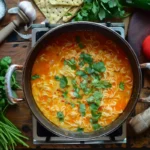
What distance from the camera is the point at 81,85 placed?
2305 millimetres

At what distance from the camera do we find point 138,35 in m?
2.50

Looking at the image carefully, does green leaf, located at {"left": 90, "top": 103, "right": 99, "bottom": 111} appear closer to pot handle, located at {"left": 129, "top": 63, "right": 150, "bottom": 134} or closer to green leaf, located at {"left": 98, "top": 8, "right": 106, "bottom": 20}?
pot handle, located at {"left": 129, "top": 63, "right": 150, "bottom": 134}

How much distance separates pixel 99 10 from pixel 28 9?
14.9 inches

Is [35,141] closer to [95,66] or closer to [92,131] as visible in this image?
[92,131]

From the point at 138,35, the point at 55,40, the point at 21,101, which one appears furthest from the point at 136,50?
the point at 21,101

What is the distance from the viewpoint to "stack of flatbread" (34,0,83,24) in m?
2.49

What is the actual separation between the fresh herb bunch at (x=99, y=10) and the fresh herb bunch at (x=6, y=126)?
1.51ft

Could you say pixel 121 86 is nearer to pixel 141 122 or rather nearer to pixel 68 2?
pixel 141 122

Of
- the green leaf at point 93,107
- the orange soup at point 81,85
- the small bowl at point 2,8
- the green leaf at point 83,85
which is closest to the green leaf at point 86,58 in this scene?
the orange soup at point 81,85

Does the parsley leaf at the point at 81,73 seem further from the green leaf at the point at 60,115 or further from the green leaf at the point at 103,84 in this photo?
the green leaf at the point at 60,115

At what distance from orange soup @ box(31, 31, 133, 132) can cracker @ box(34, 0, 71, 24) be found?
22 cm

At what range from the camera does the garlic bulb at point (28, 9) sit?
246cm

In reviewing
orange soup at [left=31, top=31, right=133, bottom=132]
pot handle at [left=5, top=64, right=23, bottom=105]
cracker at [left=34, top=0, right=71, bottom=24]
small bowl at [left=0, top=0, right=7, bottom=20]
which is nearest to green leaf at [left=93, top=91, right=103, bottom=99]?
orange soup at [left=31, top=31, right=133, bottom=132]

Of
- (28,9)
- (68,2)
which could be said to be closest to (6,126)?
(28,9)
